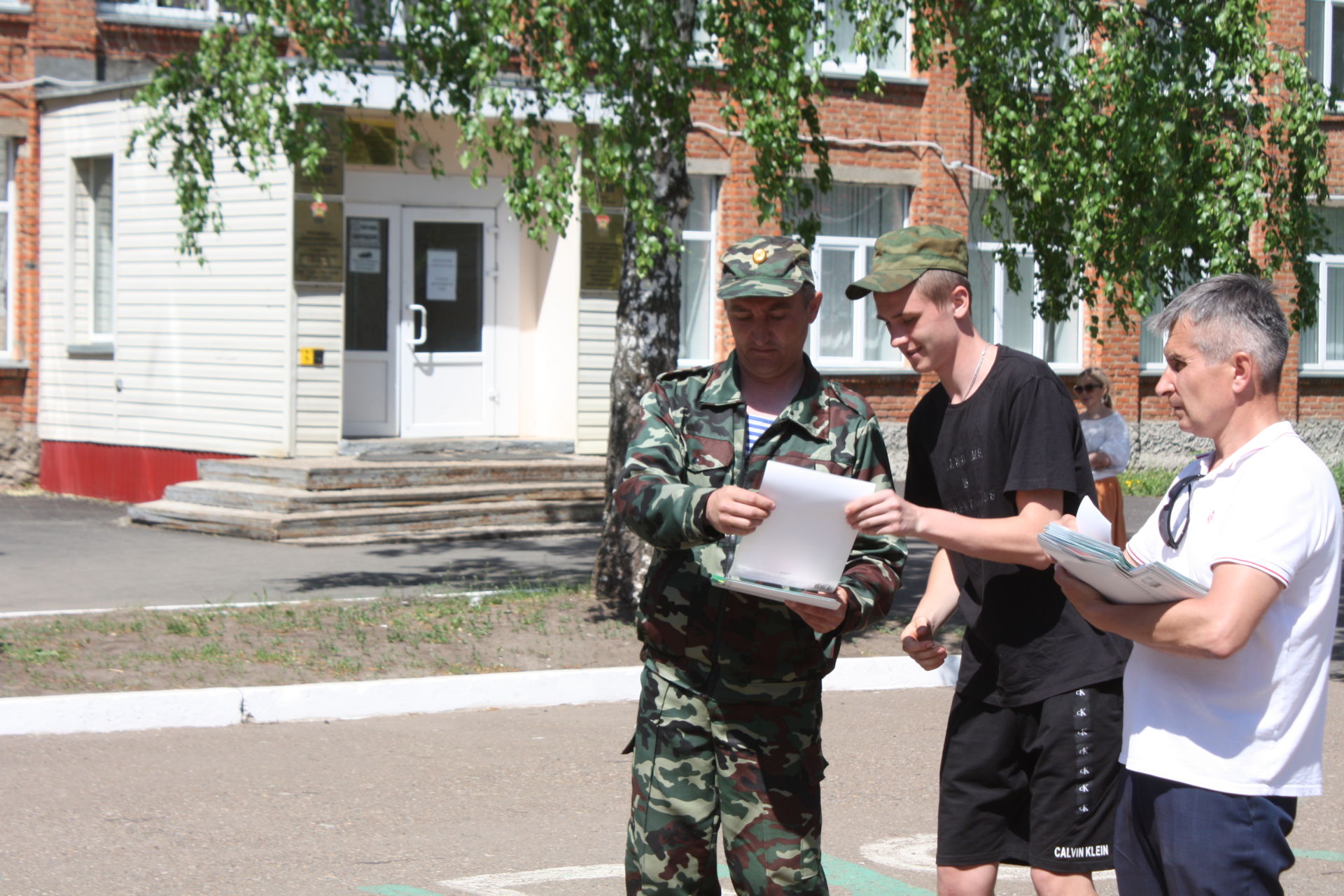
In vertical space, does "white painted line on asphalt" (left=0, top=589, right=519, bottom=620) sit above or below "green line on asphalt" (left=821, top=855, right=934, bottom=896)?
above

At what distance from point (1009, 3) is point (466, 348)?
9149 mm

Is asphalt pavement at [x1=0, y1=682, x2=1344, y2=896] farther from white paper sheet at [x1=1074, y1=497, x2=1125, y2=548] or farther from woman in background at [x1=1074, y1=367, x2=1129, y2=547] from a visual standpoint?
woman in background at [x1=1074, y1=367, x2=1129, y2=547]

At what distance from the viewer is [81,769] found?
21.5 feet

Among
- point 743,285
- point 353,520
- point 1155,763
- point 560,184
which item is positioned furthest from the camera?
point 353,520

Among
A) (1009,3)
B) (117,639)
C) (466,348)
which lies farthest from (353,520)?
(1009,3)

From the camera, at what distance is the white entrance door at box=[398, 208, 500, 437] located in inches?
665

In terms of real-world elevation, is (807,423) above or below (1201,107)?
below

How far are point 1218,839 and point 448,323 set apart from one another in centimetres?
1481

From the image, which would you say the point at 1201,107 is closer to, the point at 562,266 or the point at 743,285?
the point at 743,285

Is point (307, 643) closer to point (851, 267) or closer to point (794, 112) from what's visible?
point (794, 112)

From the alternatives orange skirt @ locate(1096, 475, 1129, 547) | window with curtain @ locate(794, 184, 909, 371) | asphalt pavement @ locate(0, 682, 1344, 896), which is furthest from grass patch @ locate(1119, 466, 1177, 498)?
asphalt pavement @ locate(0, 682, 1344, 896)

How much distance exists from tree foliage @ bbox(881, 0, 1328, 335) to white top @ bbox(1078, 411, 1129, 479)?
1071 millimetres

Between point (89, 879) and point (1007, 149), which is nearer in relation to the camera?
point (89, 879)

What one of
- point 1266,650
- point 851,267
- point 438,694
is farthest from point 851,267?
point 1266,650
